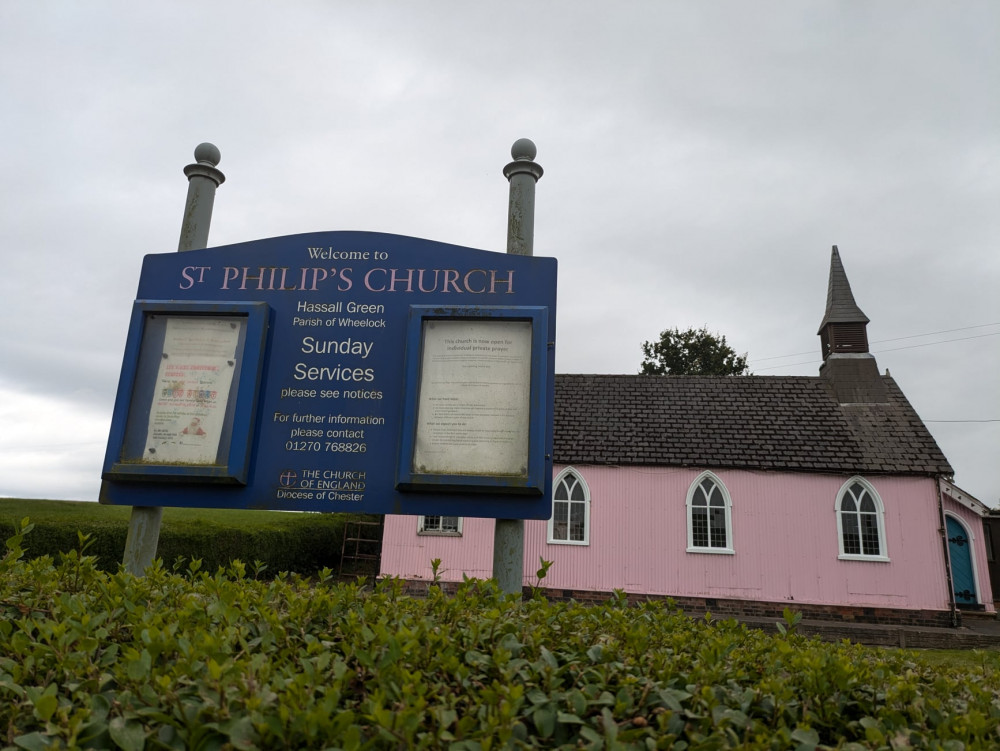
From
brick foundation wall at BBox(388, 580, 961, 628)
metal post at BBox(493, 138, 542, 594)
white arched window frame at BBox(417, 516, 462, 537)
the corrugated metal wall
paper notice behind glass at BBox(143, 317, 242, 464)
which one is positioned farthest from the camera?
white arched window frame at BBox(417, 516, 462, 537)

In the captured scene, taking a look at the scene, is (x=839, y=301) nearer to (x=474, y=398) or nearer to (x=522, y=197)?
(x=522, y=197)

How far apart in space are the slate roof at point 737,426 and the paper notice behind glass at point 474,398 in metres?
15.2

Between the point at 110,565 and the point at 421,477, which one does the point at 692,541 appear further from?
the point at 421,477

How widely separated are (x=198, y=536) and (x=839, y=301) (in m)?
22.7

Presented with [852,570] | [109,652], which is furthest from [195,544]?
[852,570]

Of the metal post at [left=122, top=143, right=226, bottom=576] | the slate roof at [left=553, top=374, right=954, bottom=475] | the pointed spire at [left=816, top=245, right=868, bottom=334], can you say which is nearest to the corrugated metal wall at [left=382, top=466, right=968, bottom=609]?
the slate roof at [left=553, top=374, right=954, bottom=475]

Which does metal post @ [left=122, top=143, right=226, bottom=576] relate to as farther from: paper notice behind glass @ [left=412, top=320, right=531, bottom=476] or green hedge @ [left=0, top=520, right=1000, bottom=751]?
green hedge @ [left=0, top=520, right=1000, bottom=751]

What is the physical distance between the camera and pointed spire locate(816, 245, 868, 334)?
936 inches

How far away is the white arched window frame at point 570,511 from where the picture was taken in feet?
65.6

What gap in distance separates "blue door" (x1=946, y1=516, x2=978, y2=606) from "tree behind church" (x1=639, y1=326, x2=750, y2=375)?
2395 centimetres

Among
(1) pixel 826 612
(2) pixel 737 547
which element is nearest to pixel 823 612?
(1) pixel 826 612

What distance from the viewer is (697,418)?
21547mm

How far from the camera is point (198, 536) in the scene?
17.5 m

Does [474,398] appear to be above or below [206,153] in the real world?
below
